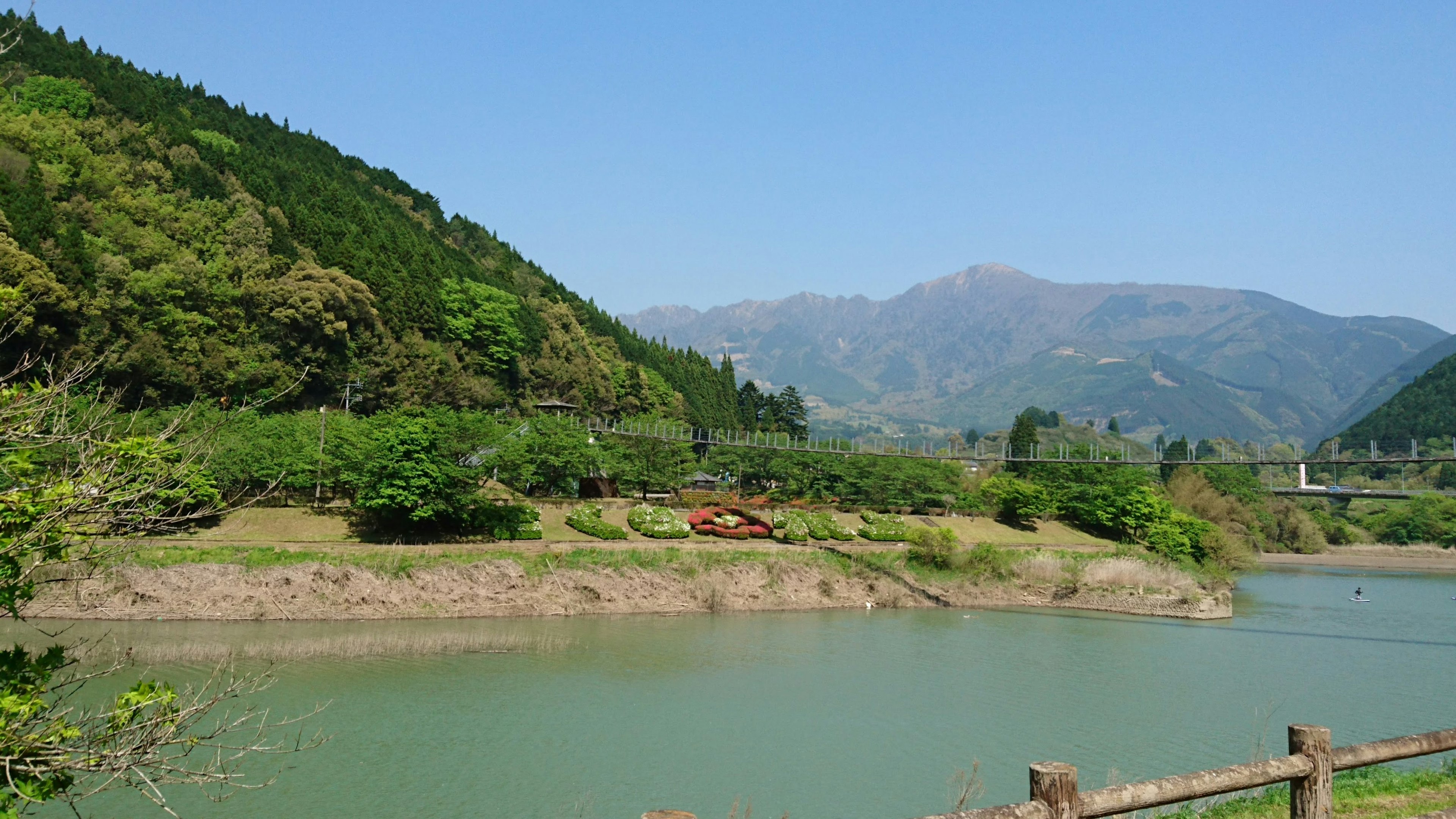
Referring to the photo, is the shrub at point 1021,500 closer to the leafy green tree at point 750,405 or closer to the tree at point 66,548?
the leafy green tree at point 750,405

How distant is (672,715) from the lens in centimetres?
1789

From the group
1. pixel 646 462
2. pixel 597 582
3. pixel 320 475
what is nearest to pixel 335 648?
pixel 597 582

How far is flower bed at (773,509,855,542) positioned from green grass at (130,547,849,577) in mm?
3680

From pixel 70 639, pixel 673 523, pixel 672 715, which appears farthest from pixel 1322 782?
pixel 673 523

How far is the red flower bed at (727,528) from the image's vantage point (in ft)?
129

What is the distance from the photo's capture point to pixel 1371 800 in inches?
331

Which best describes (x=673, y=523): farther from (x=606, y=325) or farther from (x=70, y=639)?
(x=606, y=325)

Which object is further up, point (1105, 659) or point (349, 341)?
point (349, 341)

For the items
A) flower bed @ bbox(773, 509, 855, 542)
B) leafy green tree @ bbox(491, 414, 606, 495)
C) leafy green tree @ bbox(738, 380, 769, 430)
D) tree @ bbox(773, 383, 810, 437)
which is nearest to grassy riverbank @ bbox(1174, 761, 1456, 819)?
flower bed @ bbox(773, 509, 855, 542)

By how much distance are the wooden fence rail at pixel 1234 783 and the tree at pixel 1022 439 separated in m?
64.1

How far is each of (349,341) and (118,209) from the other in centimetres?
1291

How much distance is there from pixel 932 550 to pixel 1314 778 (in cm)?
3347

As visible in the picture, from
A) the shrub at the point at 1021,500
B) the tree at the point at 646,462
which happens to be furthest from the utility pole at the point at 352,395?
the shrub at the point at 1021,500

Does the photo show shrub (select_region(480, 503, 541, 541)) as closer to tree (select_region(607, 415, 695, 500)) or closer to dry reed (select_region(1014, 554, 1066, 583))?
tree (select_region(607, 415, 695, 500))
